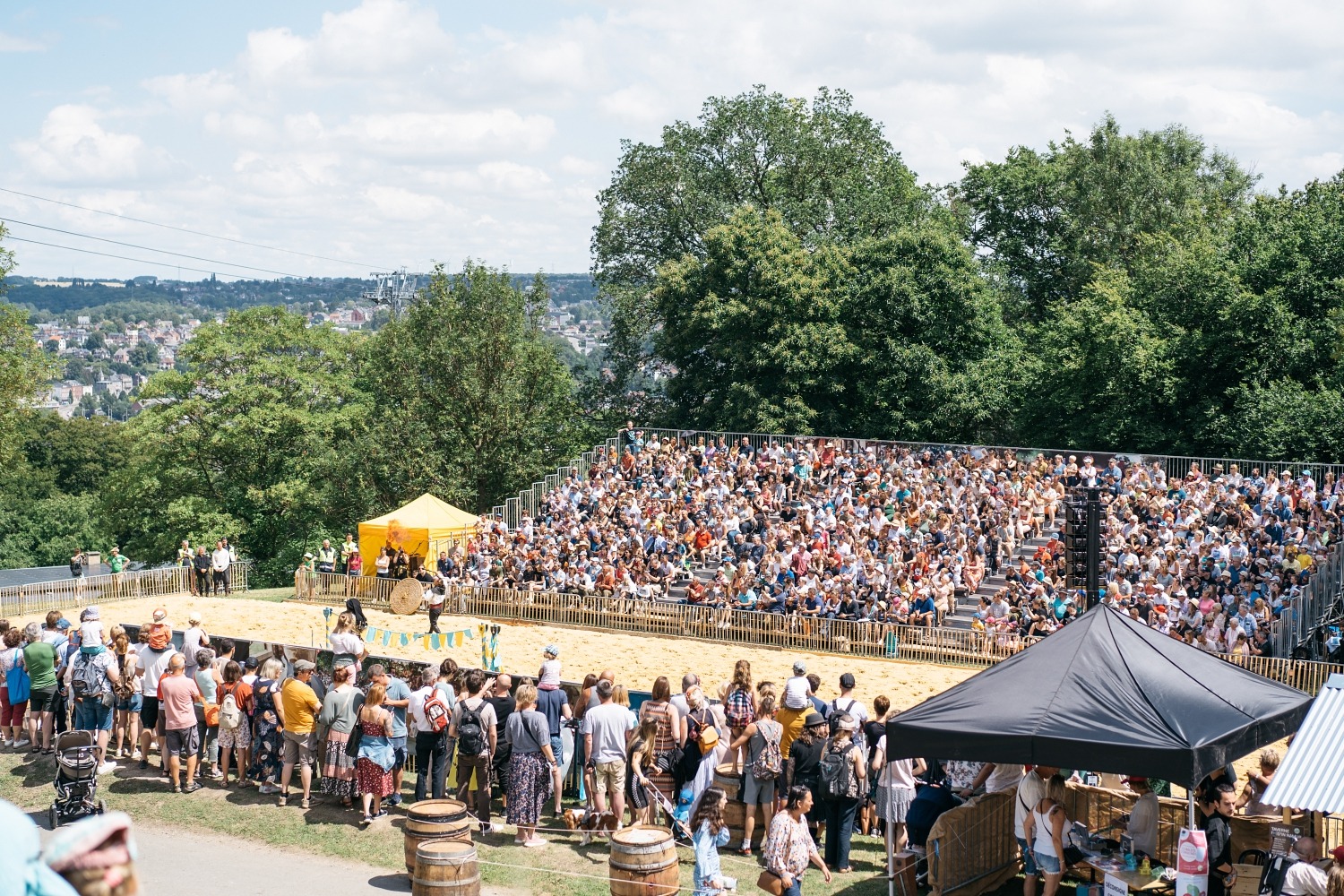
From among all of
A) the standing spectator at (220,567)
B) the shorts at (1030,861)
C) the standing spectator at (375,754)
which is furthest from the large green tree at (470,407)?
the shorts at (1030,861)

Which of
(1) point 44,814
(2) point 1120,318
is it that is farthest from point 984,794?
(2) point 1120,318

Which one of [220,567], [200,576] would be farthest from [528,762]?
[200,576]

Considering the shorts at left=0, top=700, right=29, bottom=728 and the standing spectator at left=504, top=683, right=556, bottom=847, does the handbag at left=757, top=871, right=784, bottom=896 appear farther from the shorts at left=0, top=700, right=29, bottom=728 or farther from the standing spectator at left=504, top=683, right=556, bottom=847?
the shorts at left=0, top=700, right=29, bottom=728

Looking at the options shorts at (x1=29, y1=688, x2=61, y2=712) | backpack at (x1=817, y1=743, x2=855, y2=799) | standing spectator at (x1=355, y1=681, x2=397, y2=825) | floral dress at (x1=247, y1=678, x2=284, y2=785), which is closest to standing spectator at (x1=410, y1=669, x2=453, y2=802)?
standing spectator at (x1=355, y1=681, x2=397, y2=825)

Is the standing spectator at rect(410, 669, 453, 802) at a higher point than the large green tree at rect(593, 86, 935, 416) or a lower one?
lower

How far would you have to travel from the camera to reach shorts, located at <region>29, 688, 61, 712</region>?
16578mm

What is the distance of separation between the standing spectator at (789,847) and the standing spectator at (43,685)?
10450 millimetres

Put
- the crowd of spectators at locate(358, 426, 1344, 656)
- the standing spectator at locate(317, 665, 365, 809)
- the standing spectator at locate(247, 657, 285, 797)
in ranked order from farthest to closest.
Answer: the crowd of spectators at locate(358, 426, 1344, 656) < the standing spectator at locate(247, 657, 285, 797) < the standing spectator at locate(317, 665, 365, 809)

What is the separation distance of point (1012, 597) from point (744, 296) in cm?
1845

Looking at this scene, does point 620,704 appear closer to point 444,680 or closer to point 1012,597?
point 444,680

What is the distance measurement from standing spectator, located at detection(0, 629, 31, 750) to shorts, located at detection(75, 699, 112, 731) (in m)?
1.34

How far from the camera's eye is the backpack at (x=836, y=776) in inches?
483

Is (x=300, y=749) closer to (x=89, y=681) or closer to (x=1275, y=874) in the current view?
(x=89, y=681)

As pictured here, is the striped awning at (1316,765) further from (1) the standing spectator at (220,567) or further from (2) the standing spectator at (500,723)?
Result: (1) the standing spectator at (220,567)
